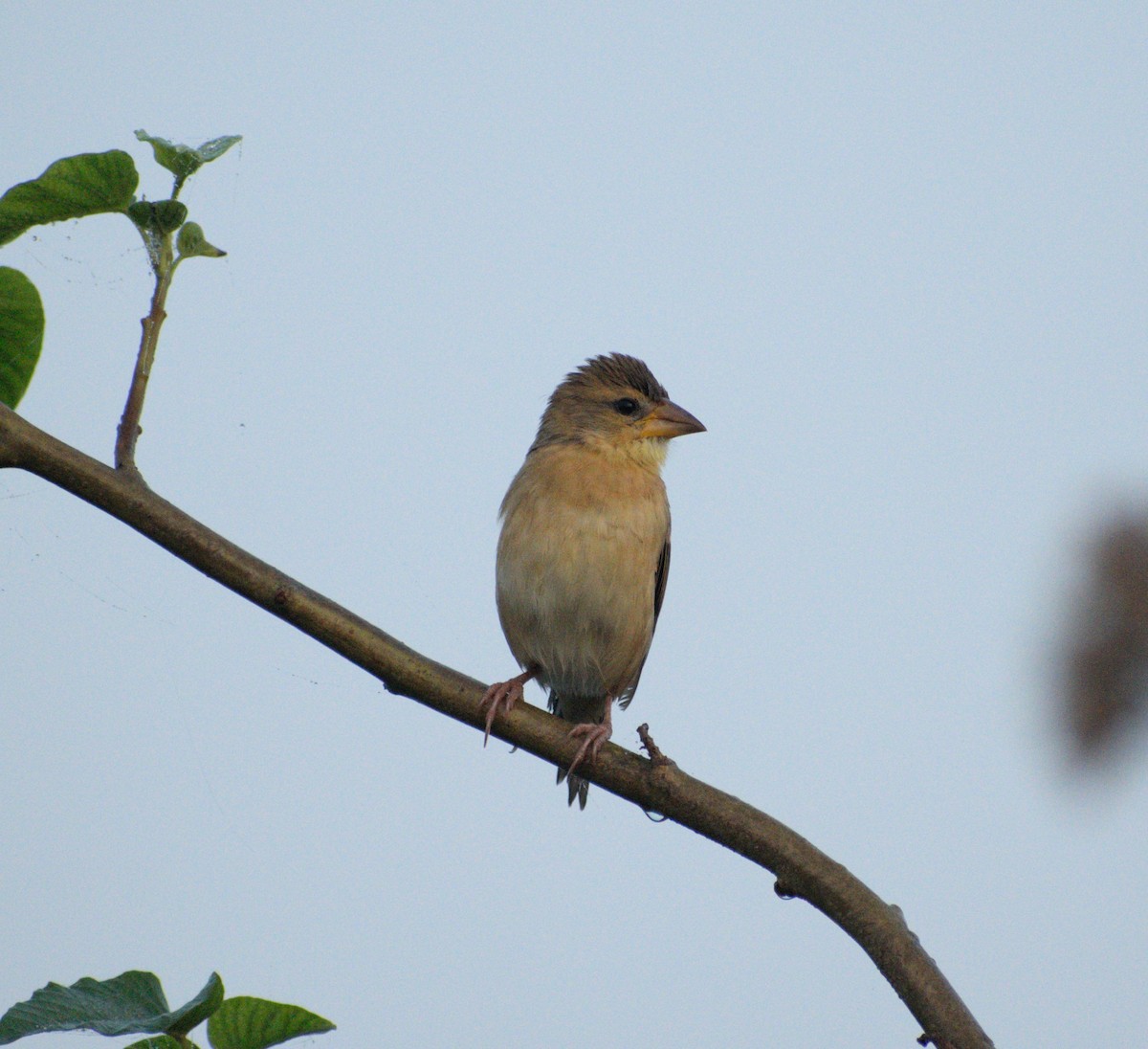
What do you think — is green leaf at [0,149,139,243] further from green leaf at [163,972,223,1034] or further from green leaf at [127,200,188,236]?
green leaf at [163,972,223,1034]

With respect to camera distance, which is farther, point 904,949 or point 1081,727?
point 904,949

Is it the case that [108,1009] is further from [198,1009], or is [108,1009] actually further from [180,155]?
[180,155]

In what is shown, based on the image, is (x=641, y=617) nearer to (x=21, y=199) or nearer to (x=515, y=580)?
(x=515, y=580)

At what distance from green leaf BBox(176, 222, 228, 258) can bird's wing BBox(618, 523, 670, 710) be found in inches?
114

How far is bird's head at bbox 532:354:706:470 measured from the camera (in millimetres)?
5445

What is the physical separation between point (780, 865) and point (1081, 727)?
1.37 metres

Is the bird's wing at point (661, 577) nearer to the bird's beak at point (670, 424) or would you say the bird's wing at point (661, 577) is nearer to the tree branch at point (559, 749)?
the bird's beak at point (670, 424)

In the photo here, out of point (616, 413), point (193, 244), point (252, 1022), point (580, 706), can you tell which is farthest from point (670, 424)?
point (252, 1022)

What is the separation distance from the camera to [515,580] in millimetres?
4902

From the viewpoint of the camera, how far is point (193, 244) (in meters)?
2.67

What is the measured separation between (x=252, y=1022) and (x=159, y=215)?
1.67m

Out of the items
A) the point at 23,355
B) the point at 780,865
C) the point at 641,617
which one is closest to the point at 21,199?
the point at 23,355

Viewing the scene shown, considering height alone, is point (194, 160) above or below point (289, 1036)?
above

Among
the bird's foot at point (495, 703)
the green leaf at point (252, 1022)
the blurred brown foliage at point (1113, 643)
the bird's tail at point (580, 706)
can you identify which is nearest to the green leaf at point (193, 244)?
the bird's foot at point (495, 703)
